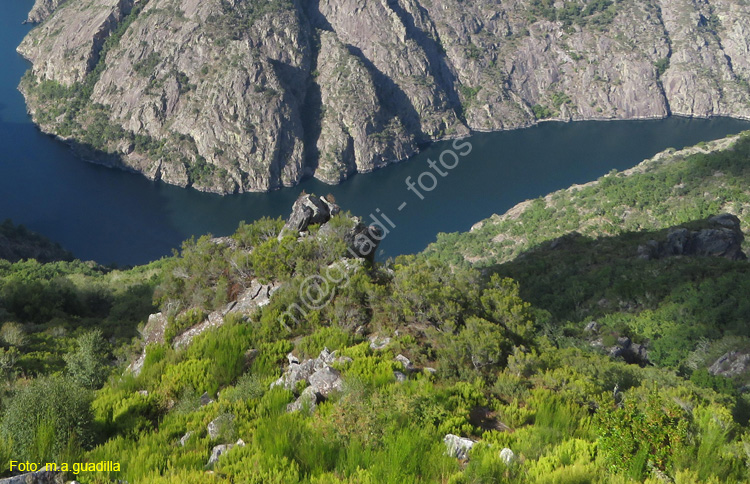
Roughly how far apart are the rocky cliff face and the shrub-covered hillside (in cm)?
9206

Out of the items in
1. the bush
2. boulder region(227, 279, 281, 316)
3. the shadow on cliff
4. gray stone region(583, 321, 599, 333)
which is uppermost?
the shadow on cliff

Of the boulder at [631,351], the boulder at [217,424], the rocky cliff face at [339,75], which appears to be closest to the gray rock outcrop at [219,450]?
the boulder at [217,424]

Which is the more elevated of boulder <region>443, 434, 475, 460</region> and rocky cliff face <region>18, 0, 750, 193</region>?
rocky cliff face <region>18, 0, 750, 193</region>

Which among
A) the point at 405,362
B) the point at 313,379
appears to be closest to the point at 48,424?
the point at 313,379

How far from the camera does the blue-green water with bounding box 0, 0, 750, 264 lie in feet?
257

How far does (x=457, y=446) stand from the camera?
250 inches

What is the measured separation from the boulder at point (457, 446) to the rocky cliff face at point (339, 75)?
100841 mm

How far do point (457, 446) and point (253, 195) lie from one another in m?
100

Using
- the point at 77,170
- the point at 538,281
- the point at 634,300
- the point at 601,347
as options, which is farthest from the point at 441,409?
the point at 77,170

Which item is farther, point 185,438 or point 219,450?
point 185,438

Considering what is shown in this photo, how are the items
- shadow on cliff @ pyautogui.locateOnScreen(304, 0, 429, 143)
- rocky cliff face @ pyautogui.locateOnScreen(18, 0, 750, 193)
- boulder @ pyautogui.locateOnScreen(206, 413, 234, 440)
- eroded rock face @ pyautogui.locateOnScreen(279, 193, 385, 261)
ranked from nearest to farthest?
boulder @ pyautogui.locateOnScreen(206, 413, 234, 440), eroded rock face @ pyautogui.locateOnScreen(279, 193, 385, 261), rocky cliff face @ pyautogui.locateOnScreen(18, 0, 750, 193), shadow on cliff @ pyautogui.locateOnScreen(304, 0, 429, 143)

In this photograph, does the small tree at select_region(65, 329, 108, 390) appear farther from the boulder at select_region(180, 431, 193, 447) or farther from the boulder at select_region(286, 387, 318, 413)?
the boulder at select_region(286, 387, 318, 413)

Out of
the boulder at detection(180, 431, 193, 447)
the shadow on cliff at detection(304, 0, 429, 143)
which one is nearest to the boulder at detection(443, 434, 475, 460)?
the boulder at detection(180, 431, 193, 447)

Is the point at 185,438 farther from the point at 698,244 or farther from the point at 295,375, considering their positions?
the point at 698,244
